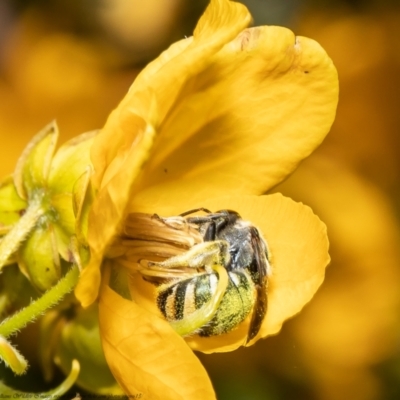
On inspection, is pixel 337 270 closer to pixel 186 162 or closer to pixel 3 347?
pixel 186 162

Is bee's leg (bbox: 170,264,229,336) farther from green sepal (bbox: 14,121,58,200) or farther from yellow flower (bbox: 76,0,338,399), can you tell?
green sepal (bbox: 14,121,58,200)

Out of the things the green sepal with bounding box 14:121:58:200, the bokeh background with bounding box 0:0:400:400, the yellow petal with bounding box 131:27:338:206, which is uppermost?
the yellow petal with bounding box 131:27:338:206

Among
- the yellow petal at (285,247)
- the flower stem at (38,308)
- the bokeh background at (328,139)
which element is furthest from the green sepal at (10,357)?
the bokeh background at (328,139)

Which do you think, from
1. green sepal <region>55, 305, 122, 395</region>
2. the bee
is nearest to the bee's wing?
the bee

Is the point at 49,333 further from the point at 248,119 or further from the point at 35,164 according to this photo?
the point at 248,119

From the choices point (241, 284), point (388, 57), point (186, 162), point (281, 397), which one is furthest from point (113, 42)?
point (241, 284)

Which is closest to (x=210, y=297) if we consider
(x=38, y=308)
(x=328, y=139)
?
(x=38, y=308)
